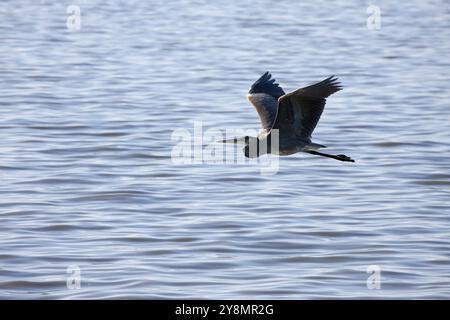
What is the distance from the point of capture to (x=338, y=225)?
32.7 ft

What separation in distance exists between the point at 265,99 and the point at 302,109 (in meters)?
0.98

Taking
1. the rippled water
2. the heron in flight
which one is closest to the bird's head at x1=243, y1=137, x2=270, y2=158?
the heron in flight

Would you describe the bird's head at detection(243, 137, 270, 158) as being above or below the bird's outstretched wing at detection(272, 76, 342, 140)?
below

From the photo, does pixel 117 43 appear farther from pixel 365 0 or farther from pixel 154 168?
pixel 154 168

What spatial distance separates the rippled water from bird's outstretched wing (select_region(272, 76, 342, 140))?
3.12 feet

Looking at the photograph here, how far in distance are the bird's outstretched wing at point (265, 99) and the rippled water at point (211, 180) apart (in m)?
0.92

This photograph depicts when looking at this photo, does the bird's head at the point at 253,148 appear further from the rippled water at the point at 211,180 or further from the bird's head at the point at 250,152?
the rippled water at the point at 211,180

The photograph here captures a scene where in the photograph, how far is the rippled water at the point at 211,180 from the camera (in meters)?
8.60

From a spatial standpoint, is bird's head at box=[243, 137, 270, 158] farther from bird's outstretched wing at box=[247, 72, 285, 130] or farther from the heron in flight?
bird's outstretched wing at box=[247, 72, 285, 130]

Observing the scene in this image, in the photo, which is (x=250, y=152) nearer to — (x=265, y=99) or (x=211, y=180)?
(x=265, y=99)

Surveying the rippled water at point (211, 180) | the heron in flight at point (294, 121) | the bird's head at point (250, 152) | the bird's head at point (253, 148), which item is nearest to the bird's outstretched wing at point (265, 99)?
the heron in flight at point (294, 121)

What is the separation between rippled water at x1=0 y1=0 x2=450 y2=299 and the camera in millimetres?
8602

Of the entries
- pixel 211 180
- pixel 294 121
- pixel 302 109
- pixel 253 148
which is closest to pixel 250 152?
pixel 253 148

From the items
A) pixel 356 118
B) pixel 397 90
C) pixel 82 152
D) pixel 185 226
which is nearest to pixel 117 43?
pixel 397 90
